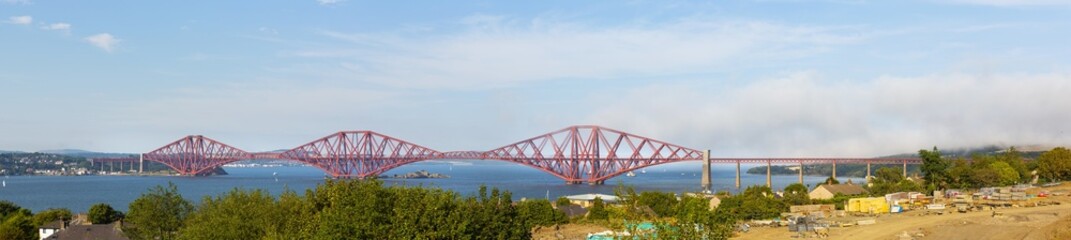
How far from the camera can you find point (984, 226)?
43.1 m

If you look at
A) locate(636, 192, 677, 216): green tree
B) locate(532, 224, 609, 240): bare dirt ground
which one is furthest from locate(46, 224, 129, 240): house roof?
locate(636, 192, 677, 216): green tree

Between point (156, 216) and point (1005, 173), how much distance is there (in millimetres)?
71885

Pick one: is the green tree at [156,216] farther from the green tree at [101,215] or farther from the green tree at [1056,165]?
Answer: the green tree at [1056,165]

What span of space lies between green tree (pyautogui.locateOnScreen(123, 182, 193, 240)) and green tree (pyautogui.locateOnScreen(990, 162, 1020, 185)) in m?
67.3

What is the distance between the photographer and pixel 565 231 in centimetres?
4972

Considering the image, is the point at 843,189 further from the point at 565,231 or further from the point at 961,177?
the point at 565,231

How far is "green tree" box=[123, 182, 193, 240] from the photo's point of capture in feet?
125

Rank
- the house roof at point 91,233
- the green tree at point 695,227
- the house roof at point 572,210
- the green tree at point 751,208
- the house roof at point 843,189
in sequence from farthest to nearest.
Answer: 1. the house roof at point 843,189
2. the house roof at point 572,210
3. the green tree at point 751,208
4. the house roof at point 91,233
5. the green tree at point 695,227

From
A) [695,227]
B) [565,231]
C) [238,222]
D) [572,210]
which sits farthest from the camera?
[572,210]

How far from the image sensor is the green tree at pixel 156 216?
38.2 meters

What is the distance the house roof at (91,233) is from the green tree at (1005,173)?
68.9m

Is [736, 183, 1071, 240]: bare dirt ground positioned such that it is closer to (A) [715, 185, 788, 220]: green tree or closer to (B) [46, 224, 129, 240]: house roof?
(A) [715, 185, 788, 220]: green tree

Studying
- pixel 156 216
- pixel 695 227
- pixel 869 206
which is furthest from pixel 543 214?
pixel 695 227

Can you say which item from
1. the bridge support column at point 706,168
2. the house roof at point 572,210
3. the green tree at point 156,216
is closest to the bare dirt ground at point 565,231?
the house roof at point 572,210
